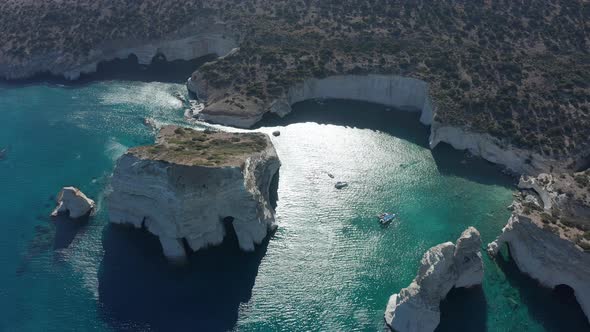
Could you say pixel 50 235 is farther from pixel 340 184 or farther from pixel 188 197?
pixel 340 184

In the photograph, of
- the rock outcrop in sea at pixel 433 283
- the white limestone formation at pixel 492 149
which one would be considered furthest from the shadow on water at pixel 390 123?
the rock outcrop in sea at pixel 433 283

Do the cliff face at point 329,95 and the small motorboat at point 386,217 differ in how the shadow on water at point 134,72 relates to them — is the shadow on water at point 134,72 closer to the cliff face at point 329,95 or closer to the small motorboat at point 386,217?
the cliff face at point 329,95

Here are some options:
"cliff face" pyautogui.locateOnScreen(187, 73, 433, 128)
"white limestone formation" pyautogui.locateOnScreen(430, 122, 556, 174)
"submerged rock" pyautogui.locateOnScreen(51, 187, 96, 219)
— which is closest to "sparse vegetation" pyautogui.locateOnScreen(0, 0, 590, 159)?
"white limestone formation" pyautogui.locateOnScreen(430, 122, 556, 174)

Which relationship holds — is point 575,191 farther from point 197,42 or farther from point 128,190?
point 197,42

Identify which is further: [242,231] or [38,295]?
[242,231]

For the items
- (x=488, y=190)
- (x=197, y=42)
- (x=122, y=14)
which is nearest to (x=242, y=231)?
(x=488, y=190)

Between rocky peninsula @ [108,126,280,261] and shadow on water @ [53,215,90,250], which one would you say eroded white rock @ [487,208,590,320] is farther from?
shadow on water @ [53,215,90,250]

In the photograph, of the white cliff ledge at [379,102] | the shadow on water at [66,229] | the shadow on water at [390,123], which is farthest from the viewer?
the shadow on water at [390,123]

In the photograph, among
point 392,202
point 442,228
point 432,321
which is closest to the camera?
point 432,321
